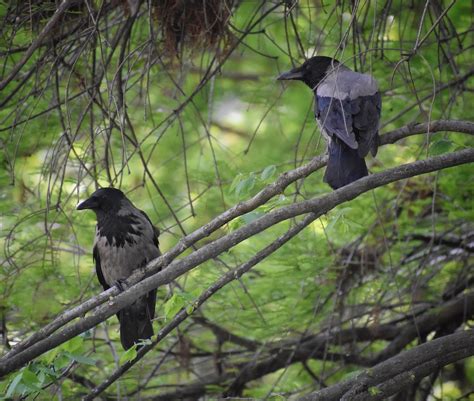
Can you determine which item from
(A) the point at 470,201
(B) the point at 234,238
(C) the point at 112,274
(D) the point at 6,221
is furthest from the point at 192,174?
(B) the point at 234,238

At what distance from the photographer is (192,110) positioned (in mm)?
6750

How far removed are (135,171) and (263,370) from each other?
316cm

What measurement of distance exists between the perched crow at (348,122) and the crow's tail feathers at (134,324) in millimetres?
1682

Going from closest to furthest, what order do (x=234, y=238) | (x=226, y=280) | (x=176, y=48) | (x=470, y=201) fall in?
(x=234, y=238), (x=226, y=280), (x=176, y=48), (x=470, y=201)

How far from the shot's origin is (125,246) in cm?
582

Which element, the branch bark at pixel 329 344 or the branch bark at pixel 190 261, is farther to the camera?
the branch bark at pixel 329 344

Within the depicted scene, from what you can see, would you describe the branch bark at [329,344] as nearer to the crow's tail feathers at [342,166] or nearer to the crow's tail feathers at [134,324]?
the crow's tail feathers at [134,324]

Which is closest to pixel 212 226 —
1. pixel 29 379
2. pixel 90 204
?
pixel 29 379

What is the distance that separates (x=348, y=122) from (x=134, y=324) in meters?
2.00

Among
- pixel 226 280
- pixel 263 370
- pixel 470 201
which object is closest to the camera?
pixel 226 280

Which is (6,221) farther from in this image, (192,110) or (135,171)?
(135,171)

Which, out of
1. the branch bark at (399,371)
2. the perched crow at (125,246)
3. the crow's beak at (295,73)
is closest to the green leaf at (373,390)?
the branch bark at (399,371)

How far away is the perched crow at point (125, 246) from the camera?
574cm

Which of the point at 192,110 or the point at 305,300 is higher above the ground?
the point at 192,110
